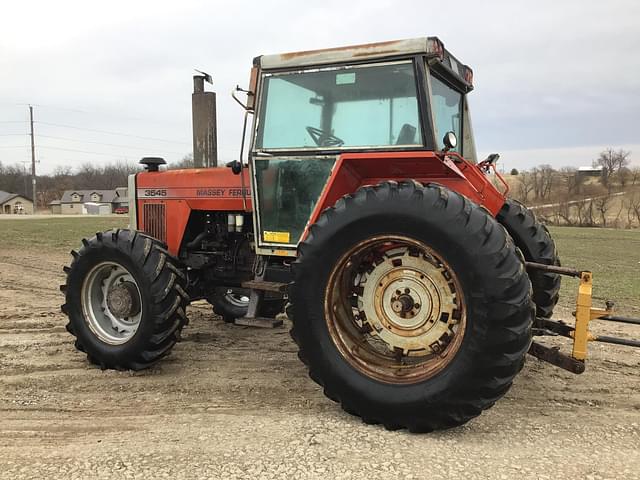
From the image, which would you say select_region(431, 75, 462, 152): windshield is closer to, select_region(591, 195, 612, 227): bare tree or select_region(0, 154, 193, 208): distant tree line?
select_region(591, 195, 612, 227): bare tree

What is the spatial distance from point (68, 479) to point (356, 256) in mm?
1968

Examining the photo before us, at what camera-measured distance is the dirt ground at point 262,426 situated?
2.72m

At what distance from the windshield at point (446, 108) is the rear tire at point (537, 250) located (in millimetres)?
781

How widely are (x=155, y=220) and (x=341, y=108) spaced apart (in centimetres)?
227

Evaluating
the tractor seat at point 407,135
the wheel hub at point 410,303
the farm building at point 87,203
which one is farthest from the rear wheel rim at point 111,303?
the farm building at point 87,203

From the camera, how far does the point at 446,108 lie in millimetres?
4336

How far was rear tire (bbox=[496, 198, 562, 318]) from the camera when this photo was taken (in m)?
4.26

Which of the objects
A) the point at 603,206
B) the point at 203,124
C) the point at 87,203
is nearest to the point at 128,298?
the point at 203,124

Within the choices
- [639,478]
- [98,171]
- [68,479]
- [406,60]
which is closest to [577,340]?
[639,478]

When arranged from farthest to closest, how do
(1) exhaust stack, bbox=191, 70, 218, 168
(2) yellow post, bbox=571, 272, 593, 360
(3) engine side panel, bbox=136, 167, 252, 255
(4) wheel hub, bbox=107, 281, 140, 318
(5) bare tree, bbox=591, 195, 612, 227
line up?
(5) bare tree, bbox=591, 195, 612, 227 < (1) exhaust stack, bbox=191, 70, 218, 168 < (3) engine side panel, bbox=136, 167, 252, 255 < (4) wheel hub, bbox=107, 281, 140, 318 < (2) yellow post, bbox=571, 272, 593, 360

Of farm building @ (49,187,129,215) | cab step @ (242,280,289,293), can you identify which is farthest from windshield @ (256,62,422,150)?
farm building @ (49,187,129,215)

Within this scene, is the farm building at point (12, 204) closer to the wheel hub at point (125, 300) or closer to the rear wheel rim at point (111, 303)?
the rear wheel rim at point (111, 303)

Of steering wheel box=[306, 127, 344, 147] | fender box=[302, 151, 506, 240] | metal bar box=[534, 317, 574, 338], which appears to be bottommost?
metal bar box=[534, 317, 574, 338]

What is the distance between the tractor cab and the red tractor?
1 cm
